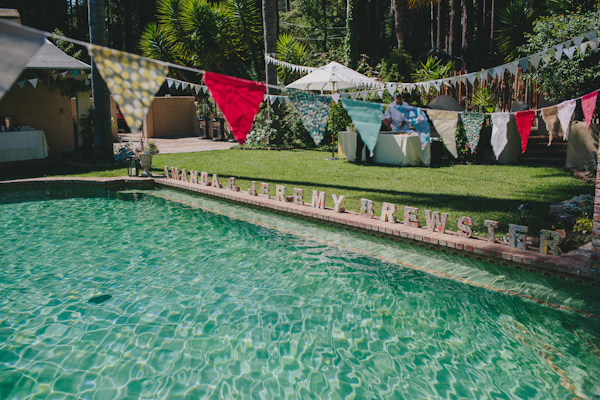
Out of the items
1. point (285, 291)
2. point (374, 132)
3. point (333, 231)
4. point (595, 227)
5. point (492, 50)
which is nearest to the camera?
point (595, 227)

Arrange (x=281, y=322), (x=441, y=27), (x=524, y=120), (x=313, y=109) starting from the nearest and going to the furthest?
(x=281, y=322) < (x=524, y=120) < (x=313, y=109) < (x=441, y=27)

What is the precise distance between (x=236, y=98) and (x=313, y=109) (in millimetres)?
1641

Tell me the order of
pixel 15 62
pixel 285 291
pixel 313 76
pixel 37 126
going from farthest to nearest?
pixel 37 126, pixel 313 76, pixel 285 291, pixel 15 62

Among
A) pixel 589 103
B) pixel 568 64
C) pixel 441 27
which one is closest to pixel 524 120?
pixel 589 103

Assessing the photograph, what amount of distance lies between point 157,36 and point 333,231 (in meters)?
21.2

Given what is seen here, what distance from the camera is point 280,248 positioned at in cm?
749

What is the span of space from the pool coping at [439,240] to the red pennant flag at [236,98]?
7.62ft

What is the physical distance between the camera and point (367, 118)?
7250mm

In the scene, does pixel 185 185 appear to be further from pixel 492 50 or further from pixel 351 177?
pixel 492 50

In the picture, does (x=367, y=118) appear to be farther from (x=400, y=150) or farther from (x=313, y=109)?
(x=400, y=150)

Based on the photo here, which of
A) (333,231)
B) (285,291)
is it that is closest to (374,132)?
(333,231)

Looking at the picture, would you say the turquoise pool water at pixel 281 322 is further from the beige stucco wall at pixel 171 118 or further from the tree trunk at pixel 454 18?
the tree trunk at pixel 454 18

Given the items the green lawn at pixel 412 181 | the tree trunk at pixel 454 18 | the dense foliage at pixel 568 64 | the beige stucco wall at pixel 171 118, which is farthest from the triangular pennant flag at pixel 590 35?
the beige stucco wall at pixel 171 118

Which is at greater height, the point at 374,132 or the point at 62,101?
the point at 62,101
